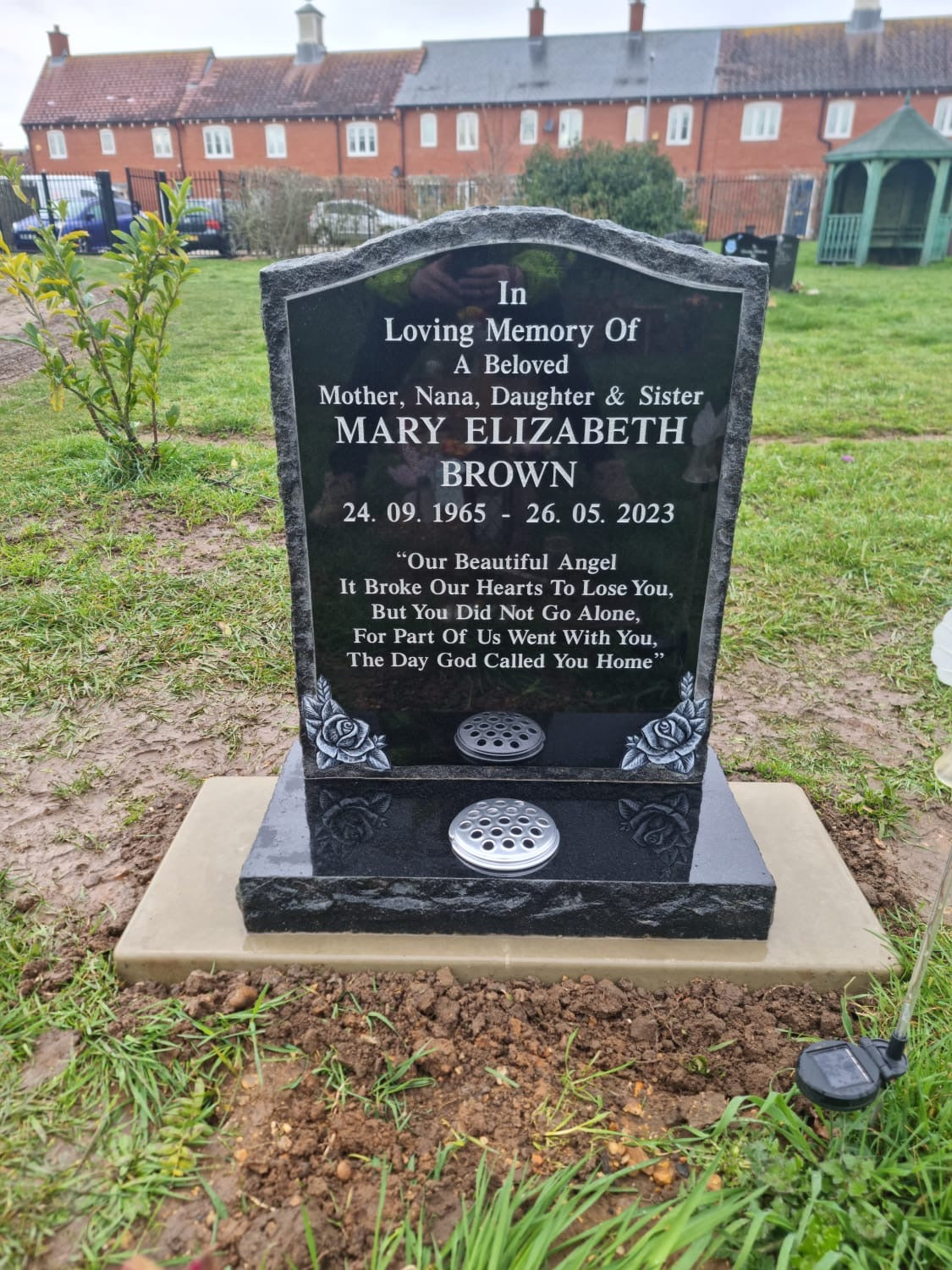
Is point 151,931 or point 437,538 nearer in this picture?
point 151,931

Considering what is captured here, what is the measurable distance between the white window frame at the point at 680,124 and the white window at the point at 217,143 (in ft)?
62.4

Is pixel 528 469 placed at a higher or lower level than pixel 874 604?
higher

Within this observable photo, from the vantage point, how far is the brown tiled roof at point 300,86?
37969mm

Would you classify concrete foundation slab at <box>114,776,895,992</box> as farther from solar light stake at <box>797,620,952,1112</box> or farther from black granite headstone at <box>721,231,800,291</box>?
black granite headstone at <box>721,231,800,291</box>

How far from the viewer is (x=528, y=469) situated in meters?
2.35

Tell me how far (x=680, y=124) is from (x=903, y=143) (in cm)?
2195

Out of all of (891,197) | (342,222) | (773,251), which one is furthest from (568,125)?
(773,251)

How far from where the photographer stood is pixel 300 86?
1540 inches

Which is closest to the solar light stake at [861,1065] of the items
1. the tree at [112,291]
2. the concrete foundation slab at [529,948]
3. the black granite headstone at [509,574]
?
the concrete foundation slab at [529,948]

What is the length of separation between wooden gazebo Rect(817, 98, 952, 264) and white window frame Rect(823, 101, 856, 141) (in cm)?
2009

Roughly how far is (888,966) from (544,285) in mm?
1827

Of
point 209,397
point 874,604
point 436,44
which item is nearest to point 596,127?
point 436,44

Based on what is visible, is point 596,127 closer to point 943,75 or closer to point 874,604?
point 943,75

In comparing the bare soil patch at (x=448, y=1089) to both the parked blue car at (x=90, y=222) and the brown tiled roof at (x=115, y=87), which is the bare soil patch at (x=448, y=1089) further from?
the brown tiled roof at (x=115, y=87)
